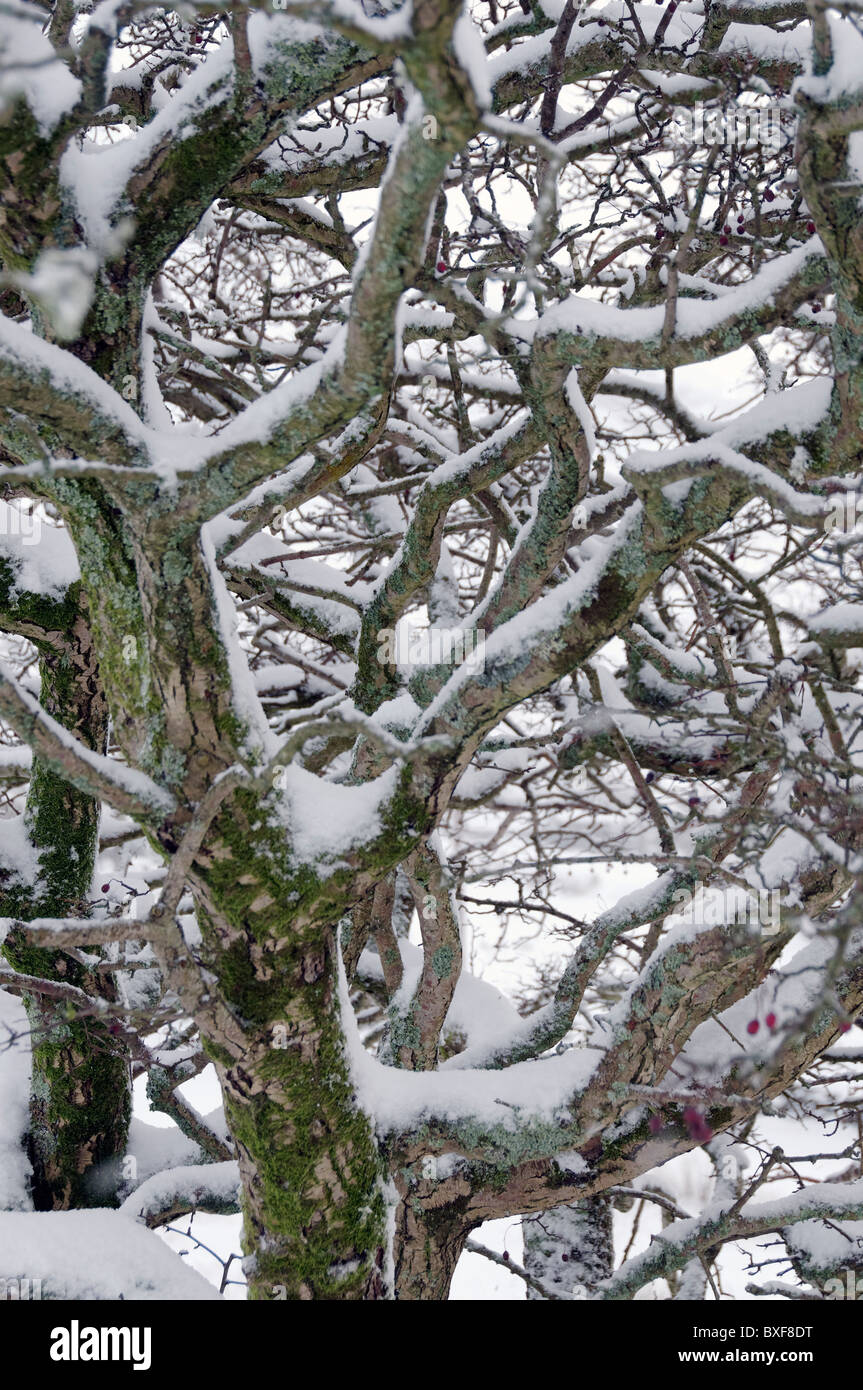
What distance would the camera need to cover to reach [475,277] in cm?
275

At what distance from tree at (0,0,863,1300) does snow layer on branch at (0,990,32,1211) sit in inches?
2.5

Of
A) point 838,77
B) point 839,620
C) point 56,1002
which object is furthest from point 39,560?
point 838,77

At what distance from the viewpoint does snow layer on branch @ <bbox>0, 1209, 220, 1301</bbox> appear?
8.50 ft

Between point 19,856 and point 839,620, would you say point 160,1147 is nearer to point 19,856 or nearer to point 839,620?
point 19,856

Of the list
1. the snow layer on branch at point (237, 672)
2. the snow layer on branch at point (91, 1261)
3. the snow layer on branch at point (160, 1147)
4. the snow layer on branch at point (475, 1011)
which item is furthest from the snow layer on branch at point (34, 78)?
the snow layer on branch at point (160, 1147)

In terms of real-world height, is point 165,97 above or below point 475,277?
above

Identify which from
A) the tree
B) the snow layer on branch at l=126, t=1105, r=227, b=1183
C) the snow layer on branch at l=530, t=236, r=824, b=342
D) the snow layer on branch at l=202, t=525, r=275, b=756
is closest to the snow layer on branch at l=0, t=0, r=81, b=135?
the tree

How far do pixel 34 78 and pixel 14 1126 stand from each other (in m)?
2.99

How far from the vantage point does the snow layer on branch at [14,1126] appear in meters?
3.07

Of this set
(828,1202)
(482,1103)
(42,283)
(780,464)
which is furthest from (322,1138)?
(42,283)

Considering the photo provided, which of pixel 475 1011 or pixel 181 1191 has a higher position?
pixel 475 1011

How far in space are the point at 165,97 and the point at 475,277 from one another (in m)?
1.89

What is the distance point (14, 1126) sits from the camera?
10.5 ft
